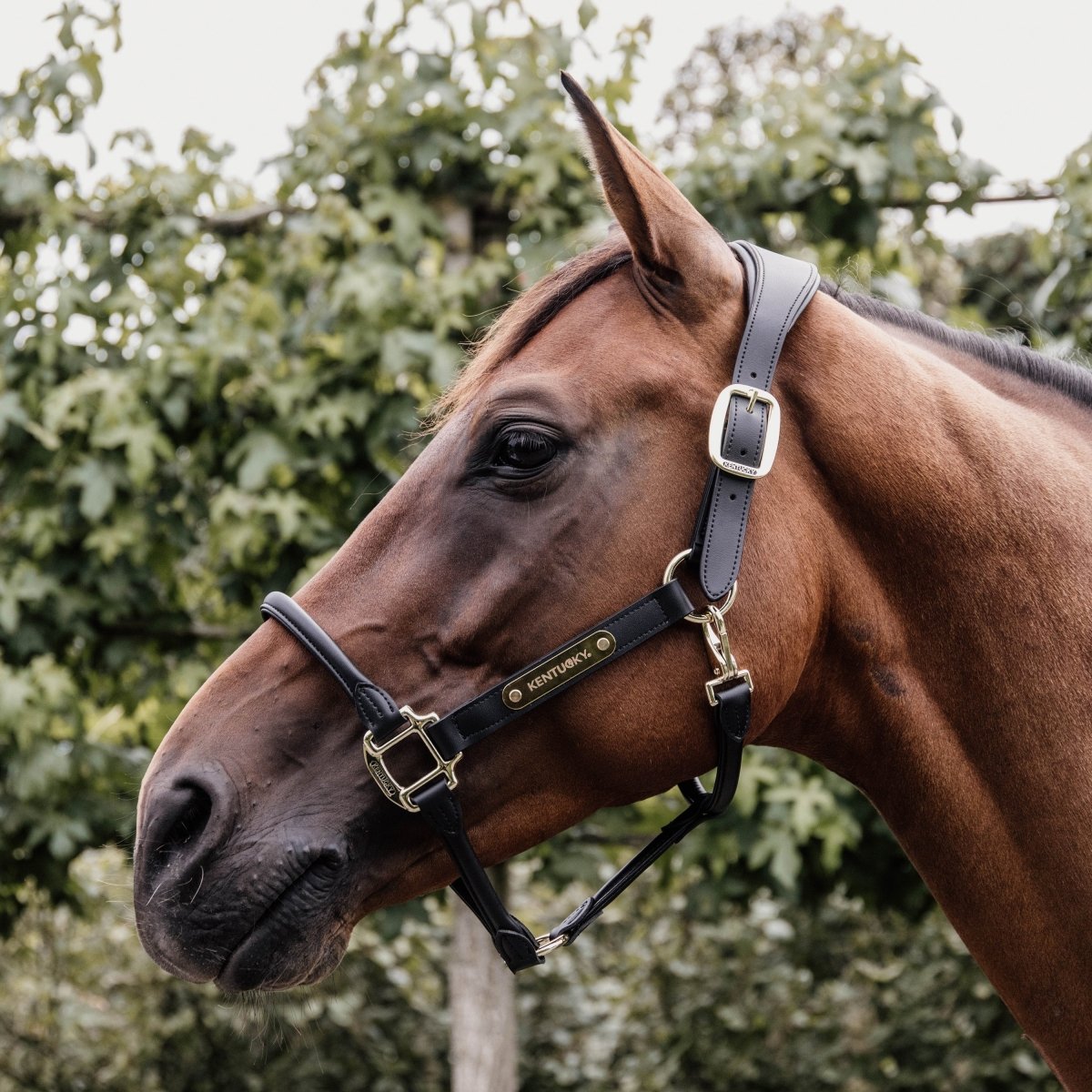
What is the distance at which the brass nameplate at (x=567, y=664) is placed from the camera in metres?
1.60

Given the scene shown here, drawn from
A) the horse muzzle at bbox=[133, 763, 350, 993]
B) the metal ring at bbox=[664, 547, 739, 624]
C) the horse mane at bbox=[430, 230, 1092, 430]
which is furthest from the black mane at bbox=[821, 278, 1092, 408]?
the horse muzzle at bbox=[133, 763, 350, 993]

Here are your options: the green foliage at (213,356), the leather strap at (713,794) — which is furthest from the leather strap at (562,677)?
the green foliage at (213,356)

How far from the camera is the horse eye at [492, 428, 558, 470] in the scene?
1.63 m

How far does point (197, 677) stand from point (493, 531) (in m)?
2.32

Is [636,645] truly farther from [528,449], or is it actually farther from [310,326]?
[310,326]

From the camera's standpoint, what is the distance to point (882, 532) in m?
1.65

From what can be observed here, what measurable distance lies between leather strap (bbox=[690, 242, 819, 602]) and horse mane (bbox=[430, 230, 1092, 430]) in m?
0.24

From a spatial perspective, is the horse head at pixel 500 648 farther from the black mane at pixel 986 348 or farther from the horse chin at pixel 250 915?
the black mane at pixel 986 348

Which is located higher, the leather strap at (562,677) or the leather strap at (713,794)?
the leather strap at (562,677)

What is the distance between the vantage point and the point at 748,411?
1.61 metres

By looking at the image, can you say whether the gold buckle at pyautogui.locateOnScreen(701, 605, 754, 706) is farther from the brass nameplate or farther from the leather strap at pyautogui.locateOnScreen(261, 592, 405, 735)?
the leather strap at pyautogui.locateOnScreen(261, 592, 405, 735)

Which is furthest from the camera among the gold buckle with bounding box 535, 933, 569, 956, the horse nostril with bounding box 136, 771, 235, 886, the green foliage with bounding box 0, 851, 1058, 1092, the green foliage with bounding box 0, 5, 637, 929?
the green foliage with bounding box 0, 851, 1058, 1092

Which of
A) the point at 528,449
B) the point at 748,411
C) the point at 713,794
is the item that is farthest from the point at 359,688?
the point at 748,411

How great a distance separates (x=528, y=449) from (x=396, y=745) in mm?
465
